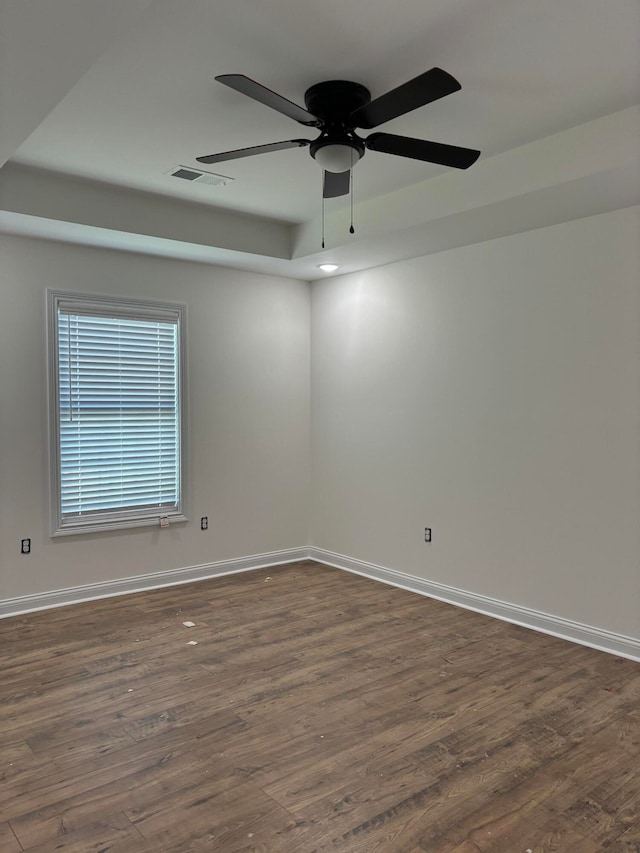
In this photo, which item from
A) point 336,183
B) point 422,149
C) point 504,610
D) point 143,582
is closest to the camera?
point 422,149

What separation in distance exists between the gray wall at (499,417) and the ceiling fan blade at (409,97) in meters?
1.78

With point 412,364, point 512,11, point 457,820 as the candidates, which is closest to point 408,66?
point 512,11

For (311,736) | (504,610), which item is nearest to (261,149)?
(311,736)

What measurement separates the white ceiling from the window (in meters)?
1.24

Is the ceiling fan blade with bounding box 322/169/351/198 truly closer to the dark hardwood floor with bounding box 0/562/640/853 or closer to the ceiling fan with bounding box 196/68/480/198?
the ceiling fan with bounding box 196/68/480/198

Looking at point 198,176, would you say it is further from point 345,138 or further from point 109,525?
point 109,525

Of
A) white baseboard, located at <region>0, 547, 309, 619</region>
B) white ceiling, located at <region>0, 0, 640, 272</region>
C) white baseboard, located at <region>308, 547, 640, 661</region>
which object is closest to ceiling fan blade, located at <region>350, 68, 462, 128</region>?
white ceiling, located at <region>0, 0, 640, 272</region>

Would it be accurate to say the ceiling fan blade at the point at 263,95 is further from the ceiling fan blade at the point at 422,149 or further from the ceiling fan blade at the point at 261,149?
the ceiling fan blade at the point at 422,149

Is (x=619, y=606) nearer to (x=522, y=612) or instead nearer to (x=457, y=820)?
(x=522, y=612)

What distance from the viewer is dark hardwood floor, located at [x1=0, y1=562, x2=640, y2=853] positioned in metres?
2.13

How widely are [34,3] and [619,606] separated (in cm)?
379

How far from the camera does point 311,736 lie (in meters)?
2.72

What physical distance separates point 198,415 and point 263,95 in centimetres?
315

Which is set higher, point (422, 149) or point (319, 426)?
point (422, 149)
